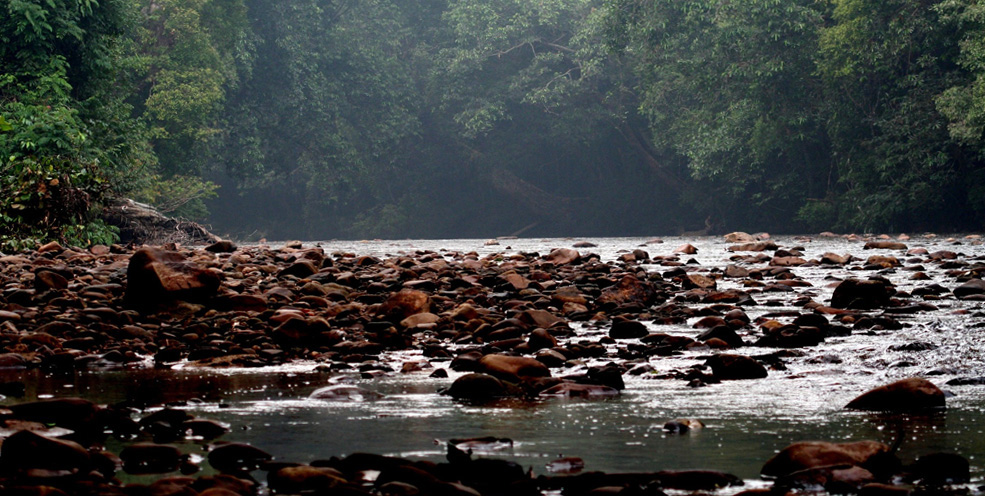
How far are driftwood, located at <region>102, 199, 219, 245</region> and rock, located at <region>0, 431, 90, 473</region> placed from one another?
12.7 metres

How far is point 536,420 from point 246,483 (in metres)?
0.98

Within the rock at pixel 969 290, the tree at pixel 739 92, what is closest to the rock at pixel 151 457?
the rock at pixel 969 290

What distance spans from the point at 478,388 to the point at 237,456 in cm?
106

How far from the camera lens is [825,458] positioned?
203 cm

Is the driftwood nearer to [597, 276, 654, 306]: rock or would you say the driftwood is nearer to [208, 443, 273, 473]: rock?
[597, 276, 654, 306]: rock

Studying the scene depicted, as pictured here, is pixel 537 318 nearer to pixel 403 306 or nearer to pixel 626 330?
pixel 626 330

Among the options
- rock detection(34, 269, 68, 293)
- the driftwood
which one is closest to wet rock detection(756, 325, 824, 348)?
rock detection(34, 269, 68, 293)

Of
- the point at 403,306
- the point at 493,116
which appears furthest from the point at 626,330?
the point at 493,116

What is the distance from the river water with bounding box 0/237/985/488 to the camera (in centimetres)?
226

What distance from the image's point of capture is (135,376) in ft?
11.9

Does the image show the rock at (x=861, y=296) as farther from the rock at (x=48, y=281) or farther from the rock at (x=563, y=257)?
the rock at (x=48, y=281)

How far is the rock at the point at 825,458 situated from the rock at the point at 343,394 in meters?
1.42

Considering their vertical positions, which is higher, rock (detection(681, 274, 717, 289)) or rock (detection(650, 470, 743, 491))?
rock (detection(681, 274, 717, 289))

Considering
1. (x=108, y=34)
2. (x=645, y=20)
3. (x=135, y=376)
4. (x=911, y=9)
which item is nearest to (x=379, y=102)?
(x=645, y=20)
